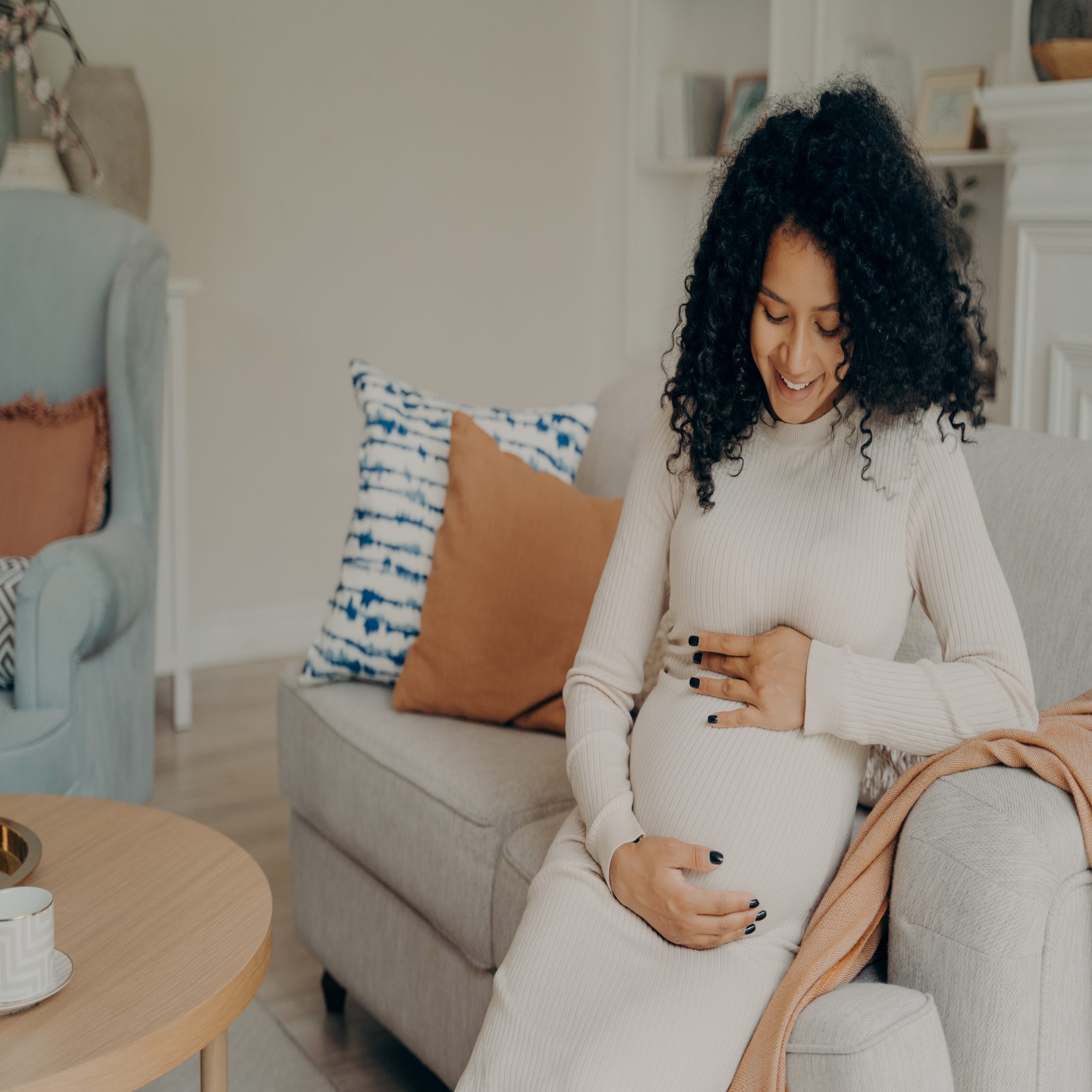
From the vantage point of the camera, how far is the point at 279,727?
6.32 ft

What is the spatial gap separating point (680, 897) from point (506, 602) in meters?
0.69

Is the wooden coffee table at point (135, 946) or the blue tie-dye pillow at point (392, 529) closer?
the wooden coffee table at point (135, 946)

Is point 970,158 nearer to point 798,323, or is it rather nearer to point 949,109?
point 949,109

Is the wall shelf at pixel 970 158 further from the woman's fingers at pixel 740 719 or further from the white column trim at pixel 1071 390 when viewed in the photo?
the woman's fingers at pixel 740 719

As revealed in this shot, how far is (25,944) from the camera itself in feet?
3.43

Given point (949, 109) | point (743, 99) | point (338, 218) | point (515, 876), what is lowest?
point (515, 876)

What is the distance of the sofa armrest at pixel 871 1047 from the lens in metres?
0.98

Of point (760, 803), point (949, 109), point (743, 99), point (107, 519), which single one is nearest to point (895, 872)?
point (760, 803)

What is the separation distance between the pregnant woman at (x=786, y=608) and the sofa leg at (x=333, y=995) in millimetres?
744

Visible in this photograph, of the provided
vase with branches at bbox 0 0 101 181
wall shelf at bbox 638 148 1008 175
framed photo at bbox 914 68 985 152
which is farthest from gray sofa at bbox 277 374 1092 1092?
vase with branches at bbox 0 0 101 181

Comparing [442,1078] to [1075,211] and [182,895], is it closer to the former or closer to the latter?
[182,895]

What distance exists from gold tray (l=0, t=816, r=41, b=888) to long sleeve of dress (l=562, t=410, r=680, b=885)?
56 centimetres

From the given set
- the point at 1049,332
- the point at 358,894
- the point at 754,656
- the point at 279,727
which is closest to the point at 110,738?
the point at 279,727

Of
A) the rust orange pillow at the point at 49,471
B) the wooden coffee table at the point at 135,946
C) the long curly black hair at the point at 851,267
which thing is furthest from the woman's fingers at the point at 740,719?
the rust orange pillow at the point at 49,471
